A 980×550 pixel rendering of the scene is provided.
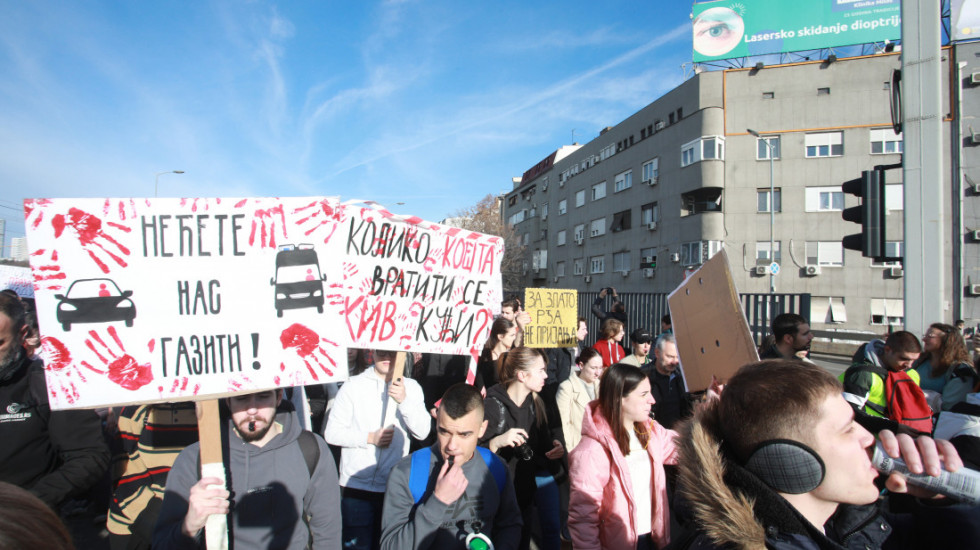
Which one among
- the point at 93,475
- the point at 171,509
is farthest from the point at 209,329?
the point at 93,475

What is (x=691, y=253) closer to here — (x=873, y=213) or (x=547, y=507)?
(x=873, y=213)

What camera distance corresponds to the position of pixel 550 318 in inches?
305

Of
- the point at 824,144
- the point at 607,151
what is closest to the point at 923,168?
the point at 824,144

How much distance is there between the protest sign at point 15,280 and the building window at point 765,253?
93.5 feet

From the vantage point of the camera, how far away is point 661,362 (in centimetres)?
510

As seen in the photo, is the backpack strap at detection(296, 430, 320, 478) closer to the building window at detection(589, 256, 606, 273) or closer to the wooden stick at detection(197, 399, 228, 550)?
the wooden stick at detection(197, 399, 228, 550)

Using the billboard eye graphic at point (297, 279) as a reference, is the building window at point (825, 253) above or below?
above

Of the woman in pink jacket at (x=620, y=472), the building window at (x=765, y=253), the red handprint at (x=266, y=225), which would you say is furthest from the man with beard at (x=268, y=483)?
the building window at (x=765, y=253)

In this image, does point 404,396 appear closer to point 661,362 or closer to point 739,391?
point 739,391

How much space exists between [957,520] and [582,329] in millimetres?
6906

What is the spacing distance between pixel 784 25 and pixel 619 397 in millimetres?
33572

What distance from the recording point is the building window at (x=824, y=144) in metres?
26.2

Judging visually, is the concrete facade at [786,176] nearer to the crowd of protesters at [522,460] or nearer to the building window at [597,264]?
the building window at [597,264]

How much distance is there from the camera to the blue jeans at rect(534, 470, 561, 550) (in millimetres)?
4027
